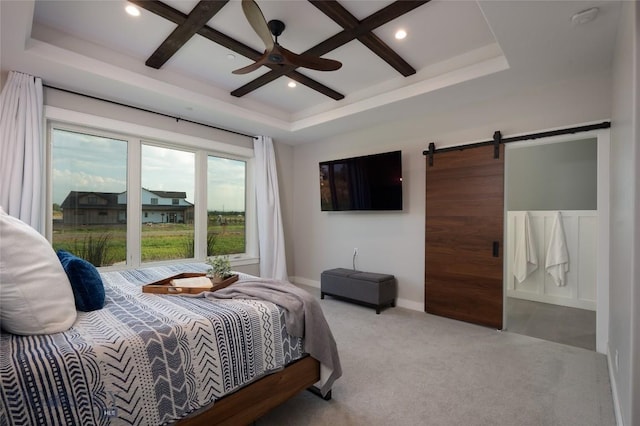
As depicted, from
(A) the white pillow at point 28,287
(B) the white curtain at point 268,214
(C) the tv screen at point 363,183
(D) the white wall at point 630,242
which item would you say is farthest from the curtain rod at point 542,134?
(A) the white pillow at point 28,287

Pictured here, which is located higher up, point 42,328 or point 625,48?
point 625,48

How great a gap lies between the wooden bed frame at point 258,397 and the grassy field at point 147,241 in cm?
292

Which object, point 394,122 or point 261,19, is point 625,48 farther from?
point 394,122

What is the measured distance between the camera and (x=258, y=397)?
165 cm

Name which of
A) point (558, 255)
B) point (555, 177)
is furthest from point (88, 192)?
point (555, 177)

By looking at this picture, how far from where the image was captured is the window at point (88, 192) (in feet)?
10.8

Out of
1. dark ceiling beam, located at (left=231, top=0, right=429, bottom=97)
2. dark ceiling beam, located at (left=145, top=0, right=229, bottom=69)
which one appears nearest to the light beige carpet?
dark ceiling beam, located at (left=231, top=0, right=429, bottom=97)

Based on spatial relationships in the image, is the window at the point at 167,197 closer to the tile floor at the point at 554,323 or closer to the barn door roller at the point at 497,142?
the barn door roller at the point at 497,142

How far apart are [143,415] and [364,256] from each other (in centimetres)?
354

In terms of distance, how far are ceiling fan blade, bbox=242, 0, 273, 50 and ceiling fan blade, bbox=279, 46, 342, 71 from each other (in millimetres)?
144

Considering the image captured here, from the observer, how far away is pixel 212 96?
146 inches

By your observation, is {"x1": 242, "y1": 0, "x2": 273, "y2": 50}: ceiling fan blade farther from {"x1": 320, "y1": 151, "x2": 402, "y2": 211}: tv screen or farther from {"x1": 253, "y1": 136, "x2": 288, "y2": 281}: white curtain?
{"x1": 253, "y1": 136, "x2": 288, "y2": 281}: white curtain

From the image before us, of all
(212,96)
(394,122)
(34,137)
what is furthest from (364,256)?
(34,137)

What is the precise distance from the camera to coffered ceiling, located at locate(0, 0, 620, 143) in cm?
223
